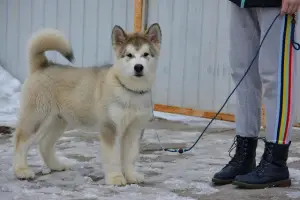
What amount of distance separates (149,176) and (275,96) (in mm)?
947

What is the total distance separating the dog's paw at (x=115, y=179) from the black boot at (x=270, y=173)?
620 millimetres

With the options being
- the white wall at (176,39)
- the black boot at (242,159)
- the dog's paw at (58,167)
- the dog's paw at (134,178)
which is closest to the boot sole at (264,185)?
the black boot at (242,159)

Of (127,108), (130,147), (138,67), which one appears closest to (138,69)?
(138,67)

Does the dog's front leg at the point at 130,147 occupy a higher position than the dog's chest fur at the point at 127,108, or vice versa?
the dog's chest fur at the point at 127,108

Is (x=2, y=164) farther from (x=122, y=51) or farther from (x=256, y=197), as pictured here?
(x=256, y=197)

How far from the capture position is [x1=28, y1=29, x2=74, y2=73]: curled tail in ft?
12.0

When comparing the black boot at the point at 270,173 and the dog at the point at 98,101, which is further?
the dog at the point at 98,101

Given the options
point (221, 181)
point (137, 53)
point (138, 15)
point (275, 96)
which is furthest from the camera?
point (138, 15)

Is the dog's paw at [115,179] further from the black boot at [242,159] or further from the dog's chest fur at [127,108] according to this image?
the black boot at [242,159]

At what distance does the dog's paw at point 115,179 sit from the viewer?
321cm

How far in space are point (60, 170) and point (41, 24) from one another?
453 cm

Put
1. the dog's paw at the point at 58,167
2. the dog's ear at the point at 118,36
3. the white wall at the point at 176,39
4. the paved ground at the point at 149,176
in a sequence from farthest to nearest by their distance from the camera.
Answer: the white wall at the point at 176,39, the dog's paw at the point at 58,167, the dog's ear at the point at 118,36, the paved ground at the point at 149,176

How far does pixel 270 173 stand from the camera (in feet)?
10.1

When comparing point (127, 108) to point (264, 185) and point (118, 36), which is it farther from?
point (264, 185)
